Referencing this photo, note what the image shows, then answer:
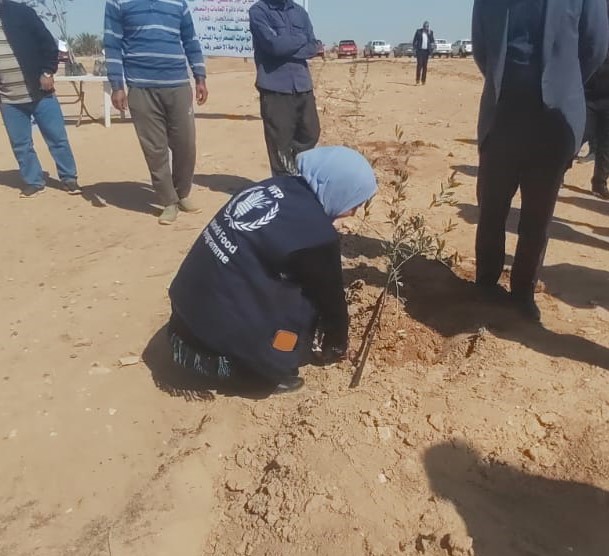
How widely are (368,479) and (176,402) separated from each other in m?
0.99

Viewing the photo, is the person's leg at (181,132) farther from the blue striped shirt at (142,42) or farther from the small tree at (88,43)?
the small tree at (88,43)

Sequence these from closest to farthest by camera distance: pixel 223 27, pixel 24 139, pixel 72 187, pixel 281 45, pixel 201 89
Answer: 1. pixel 281 45
2. pixel 201 89
3. pixel 24 139
4. pixel 72 187
5. pixel 223 27

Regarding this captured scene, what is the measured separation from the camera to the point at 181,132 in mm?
4965

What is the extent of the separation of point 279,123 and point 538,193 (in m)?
2.49

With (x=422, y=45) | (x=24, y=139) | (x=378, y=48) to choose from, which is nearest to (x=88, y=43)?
(x=378, y=48)

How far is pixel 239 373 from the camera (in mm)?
2766

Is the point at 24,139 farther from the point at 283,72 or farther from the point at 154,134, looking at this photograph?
the point at 283,72

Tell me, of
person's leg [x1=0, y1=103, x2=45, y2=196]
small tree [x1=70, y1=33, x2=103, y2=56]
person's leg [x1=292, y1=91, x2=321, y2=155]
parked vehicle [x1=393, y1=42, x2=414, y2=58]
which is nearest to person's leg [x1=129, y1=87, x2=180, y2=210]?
person's leg [x1=292, y1=91, x2=321, y2=155]

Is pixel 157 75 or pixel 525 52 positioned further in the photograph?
pixel 157 75

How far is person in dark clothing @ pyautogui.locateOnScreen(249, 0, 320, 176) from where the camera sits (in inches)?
193

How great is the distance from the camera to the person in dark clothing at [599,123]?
483 centimetres

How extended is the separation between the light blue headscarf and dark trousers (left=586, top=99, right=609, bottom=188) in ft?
10.8

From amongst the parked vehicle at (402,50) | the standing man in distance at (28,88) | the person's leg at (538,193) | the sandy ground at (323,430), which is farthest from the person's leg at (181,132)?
the parked vehicle at (402,50)

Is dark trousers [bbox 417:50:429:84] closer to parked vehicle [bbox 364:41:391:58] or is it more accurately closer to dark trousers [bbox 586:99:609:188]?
dark trousers [bbox 586:99:609:188]
